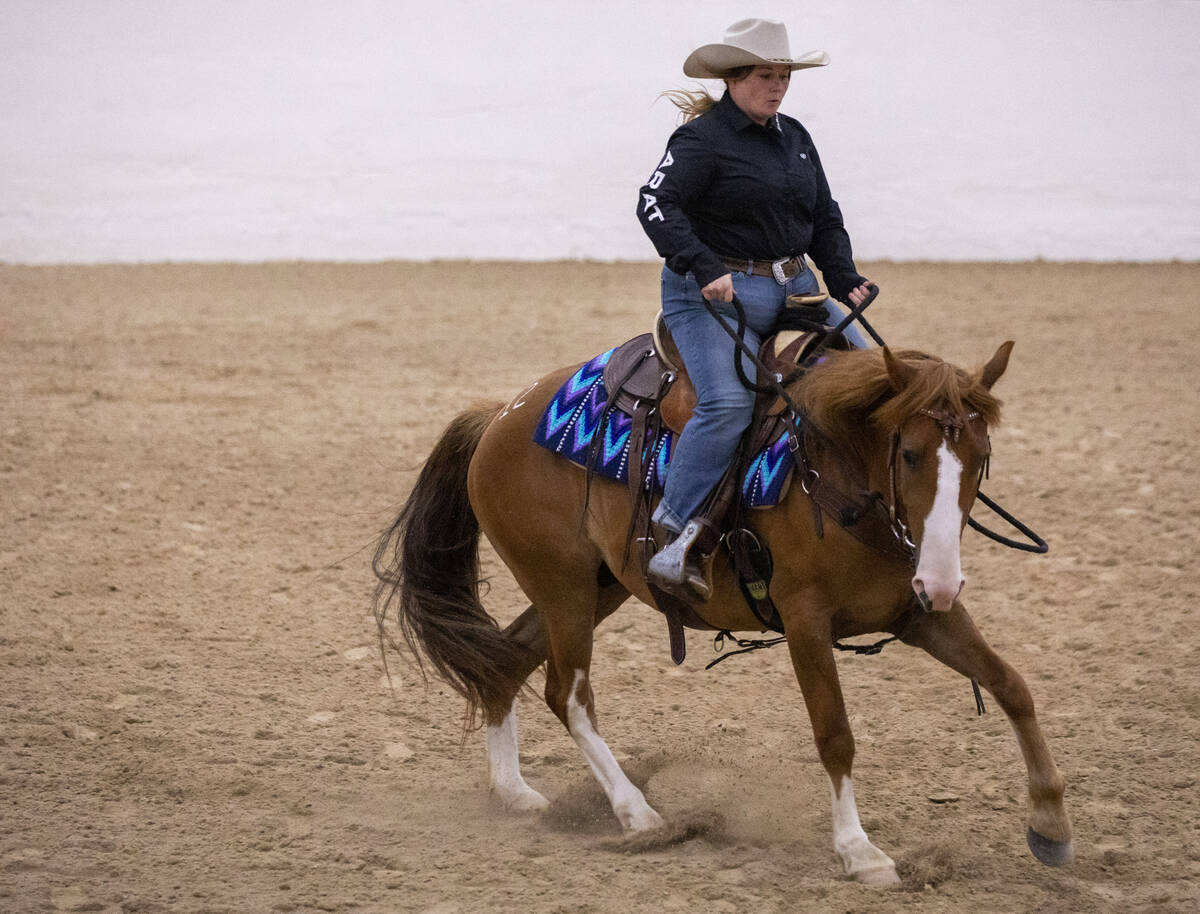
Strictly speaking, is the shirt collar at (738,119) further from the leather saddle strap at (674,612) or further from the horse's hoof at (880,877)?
the horse's hoof at (880,877)

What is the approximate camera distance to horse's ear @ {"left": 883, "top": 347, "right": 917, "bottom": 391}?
296 cm

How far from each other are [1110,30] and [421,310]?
8.76m

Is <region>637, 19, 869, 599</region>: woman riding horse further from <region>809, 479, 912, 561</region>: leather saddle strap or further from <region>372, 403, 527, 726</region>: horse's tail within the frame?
<region>372, 403, 527, 726</region>: horse's tail

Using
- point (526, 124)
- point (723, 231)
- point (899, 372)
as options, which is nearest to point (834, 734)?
point (899, 372)

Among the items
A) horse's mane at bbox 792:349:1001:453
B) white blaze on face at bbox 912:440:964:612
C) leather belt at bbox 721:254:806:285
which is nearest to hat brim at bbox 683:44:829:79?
leather belt at bbox 721:254:806:285

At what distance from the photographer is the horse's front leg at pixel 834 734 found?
10.7 feet

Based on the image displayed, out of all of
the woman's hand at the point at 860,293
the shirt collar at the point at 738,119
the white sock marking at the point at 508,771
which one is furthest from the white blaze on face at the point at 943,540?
the white sock marking at the point at 508,771

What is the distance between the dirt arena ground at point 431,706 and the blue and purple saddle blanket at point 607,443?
99 centimetres

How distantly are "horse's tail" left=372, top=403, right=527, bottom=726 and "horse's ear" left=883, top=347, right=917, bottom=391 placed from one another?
1637 mm

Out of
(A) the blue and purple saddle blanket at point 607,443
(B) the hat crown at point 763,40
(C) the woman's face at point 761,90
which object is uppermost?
(B) the hat crown at point 763,40

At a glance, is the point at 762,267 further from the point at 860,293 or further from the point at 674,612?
the point at 674,612

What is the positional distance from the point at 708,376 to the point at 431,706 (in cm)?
188

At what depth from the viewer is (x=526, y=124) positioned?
16.0 meters

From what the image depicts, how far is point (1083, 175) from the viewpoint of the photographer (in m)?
14.6
